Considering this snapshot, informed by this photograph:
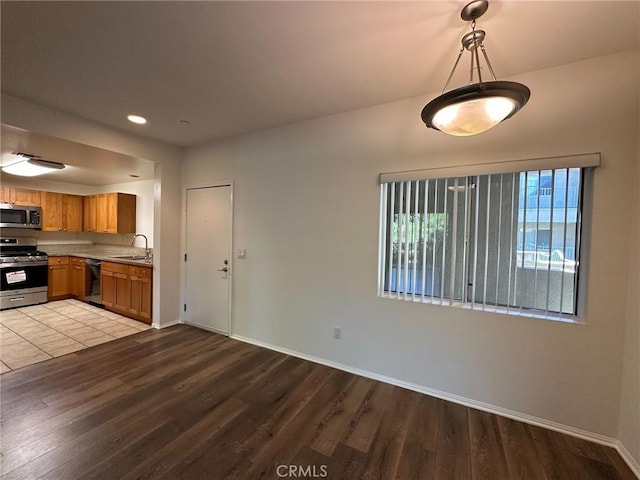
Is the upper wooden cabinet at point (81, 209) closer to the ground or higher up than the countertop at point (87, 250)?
higher up

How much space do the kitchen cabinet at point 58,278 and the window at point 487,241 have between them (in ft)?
20.6

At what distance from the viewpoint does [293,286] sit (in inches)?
120

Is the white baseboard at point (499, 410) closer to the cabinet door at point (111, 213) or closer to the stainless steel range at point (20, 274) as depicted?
the cabinet door at point (111, 213)

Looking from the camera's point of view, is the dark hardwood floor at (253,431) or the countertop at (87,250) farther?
the countertop at (87,250)

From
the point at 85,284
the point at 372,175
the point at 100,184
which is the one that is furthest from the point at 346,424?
the point at 100,184

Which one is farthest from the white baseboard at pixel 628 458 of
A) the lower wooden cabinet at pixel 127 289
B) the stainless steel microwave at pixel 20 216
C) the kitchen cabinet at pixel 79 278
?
the stainless steel microwave at pixel 20 216

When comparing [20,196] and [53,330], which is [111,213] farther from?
[53,330]

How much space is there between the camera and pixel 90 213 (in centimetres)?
572

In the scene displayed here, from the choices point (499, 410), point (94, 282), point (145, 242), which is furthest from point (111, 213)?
point (499, 410)

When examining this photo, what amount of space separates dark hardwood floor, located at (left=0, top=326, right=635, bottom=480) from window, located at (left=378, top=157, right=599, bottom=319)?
0.91 metres

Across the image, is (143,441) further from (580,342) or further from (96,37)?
(580,342)

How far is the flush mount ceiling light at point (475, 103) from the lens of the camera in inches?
47.8

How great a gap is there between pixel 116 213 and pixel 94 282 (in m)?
1.42

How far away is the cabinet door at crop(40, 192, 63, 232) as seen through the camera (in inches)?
206
